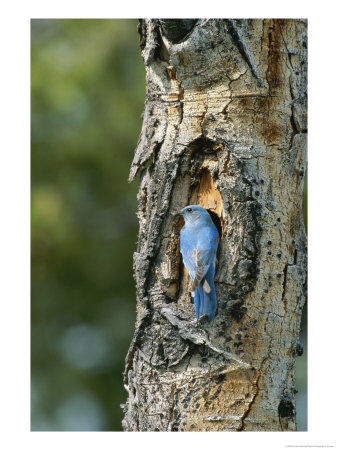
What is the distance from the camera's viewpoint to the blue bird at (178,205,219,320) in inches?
133

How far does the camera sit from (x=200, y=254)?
11.3 ft

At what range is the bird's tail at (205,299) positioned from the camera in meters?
3.36

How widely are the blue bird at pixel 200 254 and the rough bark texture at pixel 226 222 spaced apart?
0.06 m

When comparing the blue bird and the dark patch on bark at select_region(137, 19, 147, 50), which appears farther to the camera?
the dark patch on bark at select_region(137, 19, 147, 50)

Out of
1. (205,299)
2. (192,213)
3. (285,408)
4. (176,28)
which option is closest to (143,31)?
(176,28)

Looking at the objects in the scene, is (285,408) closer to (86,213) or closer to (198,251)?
(198,251)

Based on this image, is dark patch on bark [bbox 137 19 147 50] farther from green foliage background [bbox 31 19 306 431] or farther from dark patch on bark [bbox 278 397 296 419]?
green foliage background [bbox 31 19 306 431]

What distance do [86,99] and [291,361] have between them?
5.57m

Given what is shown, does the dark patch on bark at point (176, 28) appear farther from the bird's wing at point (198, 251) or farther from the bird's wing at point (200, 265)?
→ the bird's wing at point (200, 265)

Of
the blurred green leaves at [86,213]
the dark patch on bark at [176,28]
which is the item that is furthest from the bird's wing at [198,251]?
the blurred green leaves at [86,213]

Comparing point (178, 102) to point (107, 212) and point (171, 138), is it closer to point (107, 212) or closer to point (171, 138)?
point (171, 138)

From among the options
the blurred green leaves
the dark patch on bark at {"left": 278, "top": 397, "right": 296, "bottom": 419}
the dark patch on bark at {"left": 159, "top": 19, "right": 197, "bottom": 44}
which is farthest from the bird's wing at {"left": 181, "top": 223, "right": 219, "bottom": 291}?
the blurred green leaves

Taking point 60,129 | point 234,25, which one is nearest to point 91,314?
point 60,129

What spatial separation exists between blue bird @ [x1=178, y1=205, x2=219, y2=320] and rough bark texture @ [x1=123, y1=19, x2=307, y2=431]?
0.06 meters
